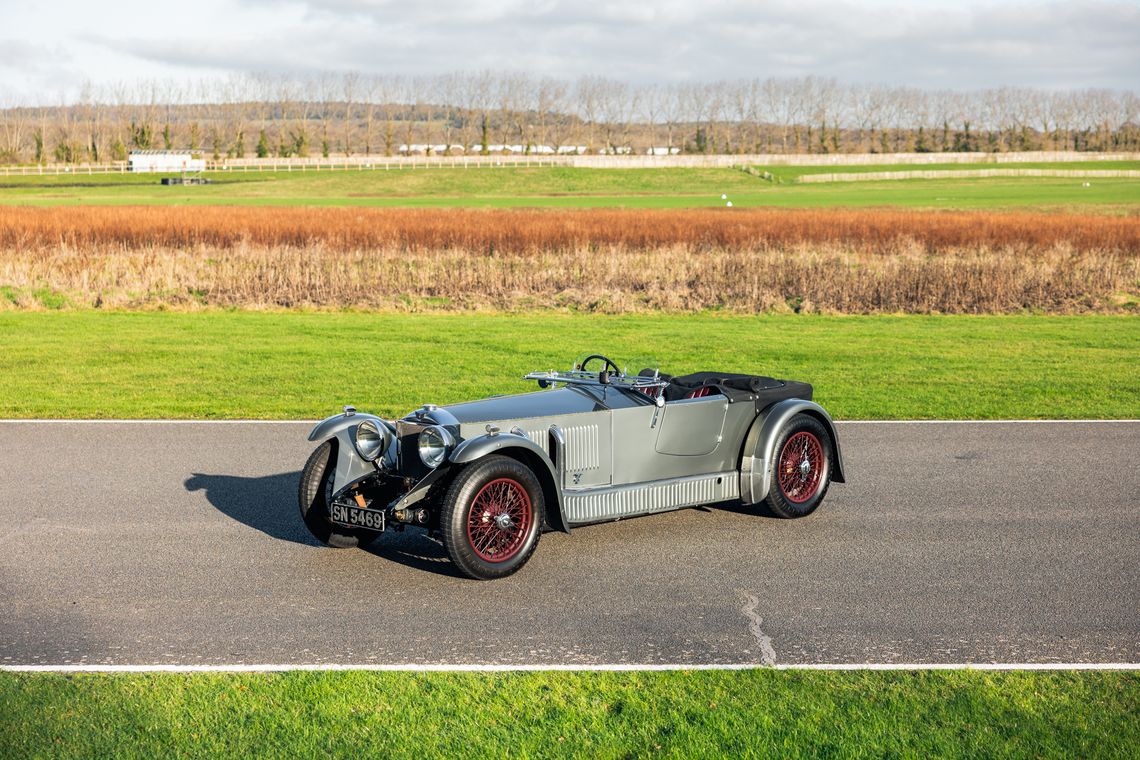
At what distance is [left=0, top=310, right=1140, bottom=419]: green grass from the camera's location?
46.1 ft

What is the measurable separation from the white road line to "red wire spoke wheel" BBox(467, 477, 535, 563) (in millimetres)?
1395

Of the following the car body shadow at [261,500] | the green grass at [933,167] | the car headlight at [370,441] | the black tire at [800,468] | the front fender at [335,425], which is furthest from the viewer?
the green grass at [933,167]

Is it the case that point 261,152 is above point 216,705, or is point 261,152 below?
above

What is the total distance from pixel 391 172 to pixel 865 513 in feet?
371

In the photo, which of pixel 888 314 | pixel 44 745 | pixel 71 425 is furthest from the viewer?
pixel 888 314

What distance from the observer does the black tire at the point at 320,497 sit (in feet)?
25.7

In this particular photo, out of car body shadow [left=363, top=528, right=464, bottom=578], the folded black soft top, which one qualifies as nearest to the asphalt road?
car body shadow [left=363, top=528, right=464, bottom=578]

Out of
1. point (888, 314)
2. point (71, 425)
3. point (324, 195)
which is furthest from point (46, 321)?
point (324, 195)

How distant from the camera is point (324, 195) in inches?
3784

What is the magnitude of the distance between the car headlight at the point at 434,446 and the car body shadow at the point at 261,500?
4.31 feet

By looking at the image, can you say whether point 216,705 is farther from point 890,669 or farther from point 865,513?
point 865,513

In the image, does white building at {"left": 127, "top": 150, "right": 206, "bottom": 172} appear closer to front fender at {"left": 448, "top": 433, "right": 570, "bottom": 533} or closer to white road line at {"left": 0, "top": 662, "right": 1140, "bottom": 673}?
front fender at {"left": 448, "top": 433, "right": 570, "bottom": 533}

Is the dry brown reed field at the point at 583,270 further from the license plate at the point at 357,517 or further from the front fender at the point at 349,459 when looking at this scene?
the license plate at the point at 357,517

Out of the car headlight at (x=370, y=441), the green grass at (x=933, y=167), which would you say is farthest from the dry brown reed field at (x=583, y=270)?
the green grass at (x=933, y=167)
